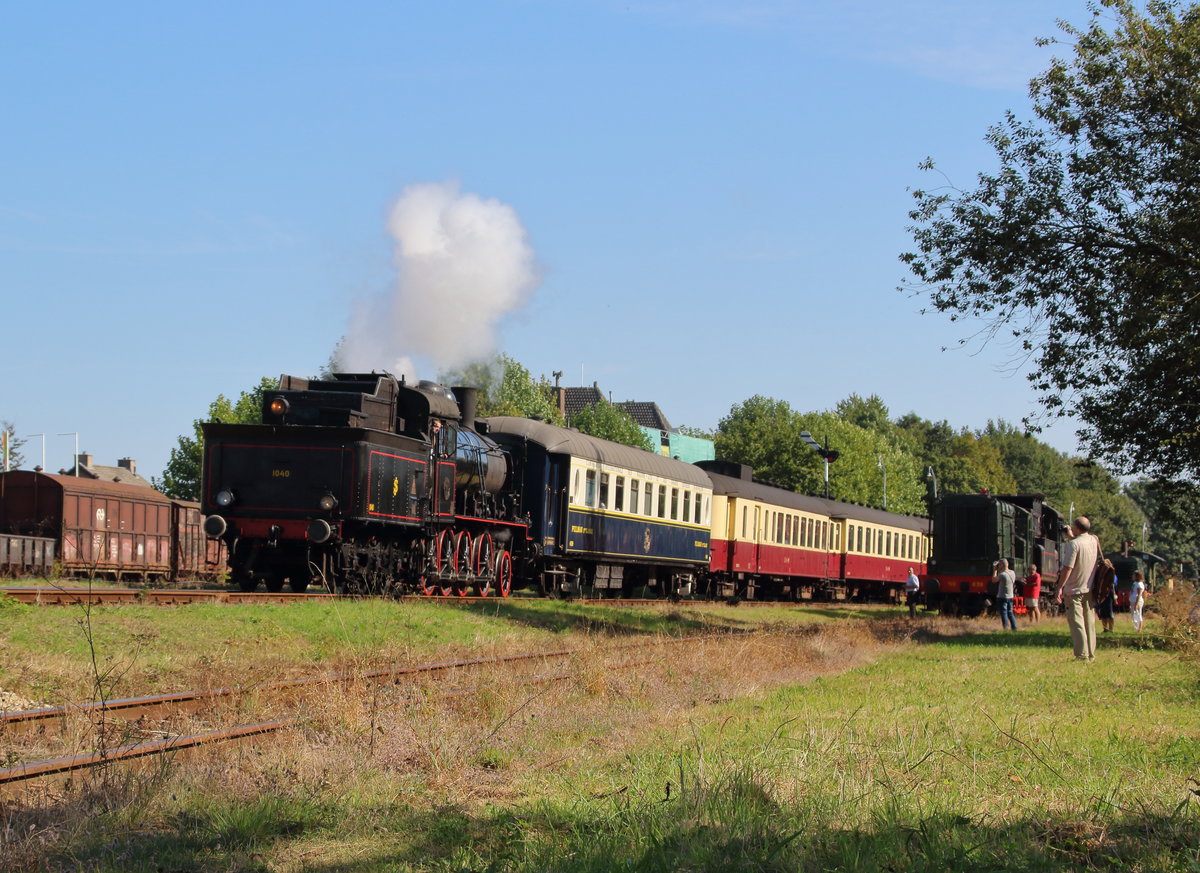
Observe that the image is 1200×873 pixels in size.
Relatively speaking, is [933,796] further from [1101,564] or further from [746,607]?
[746,607]

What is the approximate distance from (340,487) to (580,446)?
8548 mm

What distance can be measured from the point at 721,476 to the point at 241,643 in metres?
24.0

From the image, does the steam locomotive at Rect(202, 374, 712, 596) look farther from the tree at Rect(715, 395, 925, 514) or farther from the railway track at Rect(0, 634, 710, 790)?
the tree at Rect(715, 395, 925, 514)

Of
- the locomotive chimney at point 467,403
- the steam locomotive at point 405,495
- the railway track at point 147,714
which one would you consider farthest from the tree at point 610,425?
the railway track at point 147,714

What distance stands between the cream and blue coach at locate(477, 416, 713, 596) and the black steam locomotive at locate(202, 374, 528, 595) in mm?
3581

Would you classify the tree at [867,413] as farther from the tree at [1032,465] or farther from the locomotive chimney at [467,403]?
the locomotive chimney at [467,403]

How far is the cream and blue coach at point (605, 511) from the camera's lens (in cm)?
2623

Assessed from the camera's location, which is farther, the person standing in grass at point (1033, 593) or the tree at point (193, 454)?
the tree at point (193, 454)

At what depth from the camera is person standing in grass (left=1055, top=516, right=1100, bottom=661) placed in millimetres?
14914

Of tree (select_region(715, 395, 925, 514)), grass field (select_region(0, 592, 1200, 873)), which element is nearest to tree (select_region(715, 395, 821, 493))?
tree (select_region(715, 395, 925, 514))

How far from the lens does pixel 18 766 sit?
270 inches

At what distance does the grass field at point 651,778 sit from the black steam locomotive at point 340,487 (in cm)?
551

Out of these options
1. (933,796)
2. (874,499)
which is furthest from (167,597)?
(874,499)

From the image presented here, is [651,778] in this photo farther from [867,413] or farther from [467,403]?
[867,413]
